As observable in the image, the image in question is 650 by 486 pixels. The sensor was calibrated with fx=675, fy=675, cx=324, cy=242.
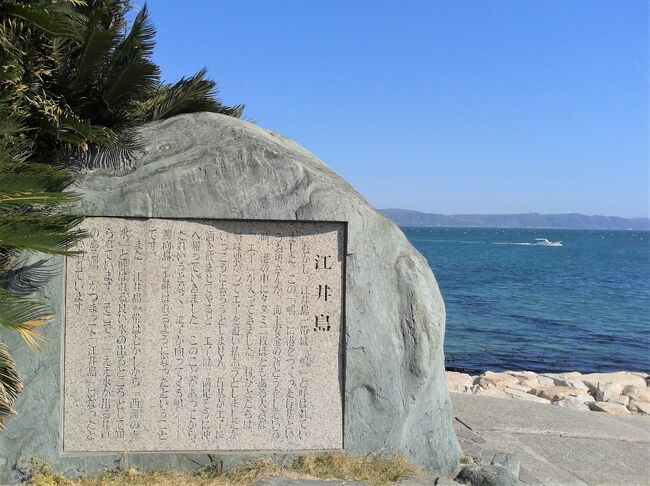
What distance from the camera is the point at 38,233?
15.5 ft

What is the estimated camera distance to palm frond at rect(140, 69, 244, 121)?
6.55 metres

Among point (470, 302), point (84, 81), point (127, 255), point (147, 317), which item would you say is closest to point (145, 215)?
point (127, 255)

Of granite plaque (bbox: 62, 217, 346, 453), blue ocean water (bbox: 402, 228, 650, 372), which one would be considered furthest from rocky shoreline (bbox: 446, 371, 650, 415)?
granite plaque (bbox: 62, 217, 346, 453)

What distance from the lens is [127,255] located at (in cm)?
550

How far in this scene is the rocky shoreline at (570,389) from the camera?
35.7 ft

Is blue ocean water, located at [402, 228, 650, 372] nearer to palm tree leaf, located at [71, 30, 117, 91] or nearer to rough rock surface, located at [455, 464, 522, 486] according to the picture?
rough rock surface, located at [455, 464, 522, 486]

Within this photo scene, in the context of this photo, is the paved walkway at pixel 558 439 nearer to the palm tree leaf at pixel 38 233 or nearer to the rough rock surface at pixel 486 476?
the rough rock surface at pixel 486 476

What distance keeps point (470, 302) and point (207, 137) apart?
2610 centimetres

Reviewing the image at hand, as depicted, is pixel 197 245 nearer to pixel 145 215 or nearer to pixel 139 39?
pixel 145 215

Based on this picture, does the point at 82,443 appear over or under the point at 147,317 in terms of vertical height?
under

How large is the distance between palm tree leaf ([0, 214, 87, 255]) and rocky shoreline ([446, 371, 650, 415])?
23.7ft

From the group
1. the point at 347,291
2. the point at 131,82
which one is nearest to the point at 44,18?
the point at 131,82

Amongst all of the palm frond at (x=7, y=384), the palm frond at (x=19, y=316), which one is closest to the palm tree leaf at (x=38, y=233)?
the palm frond at (x=19, y=316)

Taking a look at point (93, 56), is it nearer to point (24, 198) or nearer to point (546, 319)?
point (24, 198)
